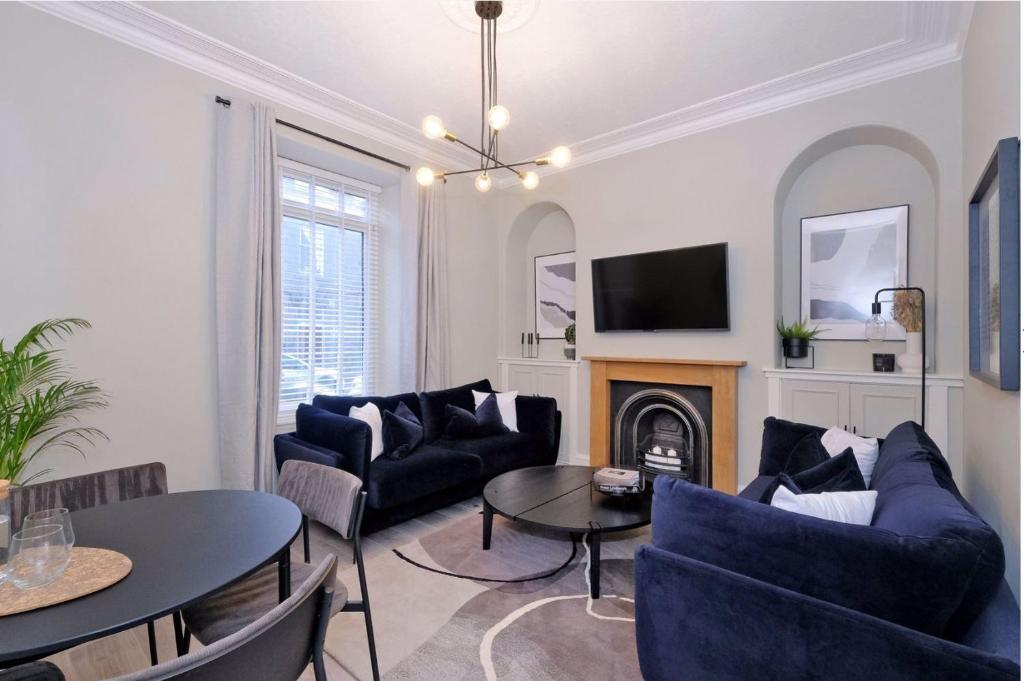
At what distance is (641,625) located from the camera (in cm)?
153

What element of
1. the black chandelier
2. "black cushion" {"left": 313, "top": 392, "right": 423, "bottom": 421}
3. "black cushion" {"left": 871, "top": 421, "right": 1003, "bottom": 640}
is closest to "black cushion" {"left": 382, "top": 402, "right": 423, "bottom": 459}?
"black cushion" {"left": 313, "top": 392, "right": 423, "bottom": 421}

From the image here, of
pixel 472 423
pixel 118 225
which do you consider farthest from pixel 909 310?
pixel 118 225

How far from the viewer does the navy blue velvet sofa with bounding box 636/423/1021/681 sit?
3.59 ft

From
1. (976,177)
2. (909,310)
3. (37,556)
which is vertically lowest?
(37,556)

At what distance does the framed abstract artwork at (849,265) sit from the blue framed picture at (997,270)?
138 cm

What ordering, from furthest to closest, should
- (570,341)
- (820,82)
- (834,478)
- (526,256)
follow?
(526,256) → (570,341) → (820,82) → (834,478)

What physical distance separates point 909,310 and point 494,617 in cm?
328

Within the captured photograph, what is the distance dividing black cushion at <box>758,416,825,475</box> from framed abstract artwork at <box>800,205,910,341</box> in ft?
4.43

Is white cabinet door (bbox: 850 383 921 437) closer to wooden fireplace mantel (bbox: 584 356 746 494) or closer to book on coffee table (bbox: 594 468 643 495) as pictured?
wooden fireplace mantel (bbox: 584 356 746 494)

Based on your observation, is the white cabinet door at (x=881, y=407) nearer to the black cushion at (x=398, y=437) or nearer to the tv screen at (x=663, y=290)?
the tv screen at (x=663, y=290)

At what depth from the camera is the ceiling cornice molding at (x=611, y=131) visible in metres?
2.81

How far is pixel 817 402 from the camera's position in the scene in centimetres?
355

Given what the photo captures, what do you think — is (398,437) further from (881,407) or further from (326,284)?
(881,407)

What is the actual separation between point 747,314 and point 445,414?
262cm
